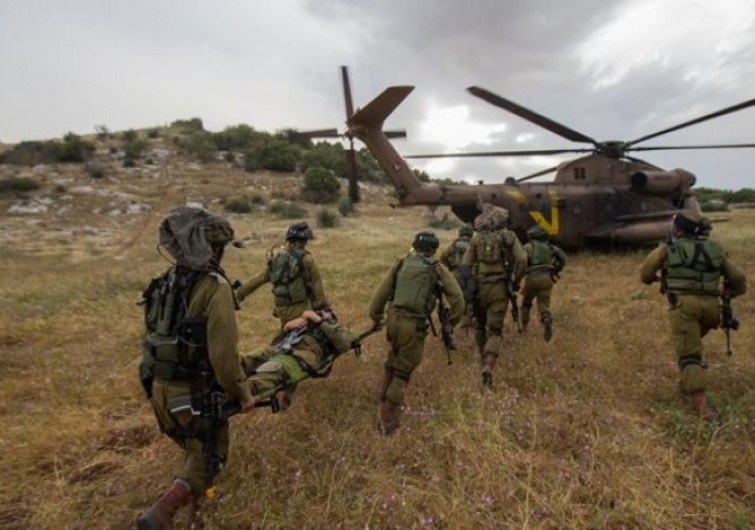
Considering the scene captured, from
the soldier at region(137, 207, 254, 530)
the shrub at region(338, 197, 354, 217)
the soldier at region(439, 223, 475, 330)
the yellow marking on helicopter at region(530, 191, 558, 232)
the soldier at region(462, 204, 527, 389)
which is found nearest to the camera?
the soldier at region(137, 207, 254, 530)

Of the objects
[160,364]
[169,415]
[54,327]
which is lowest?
[54,327]

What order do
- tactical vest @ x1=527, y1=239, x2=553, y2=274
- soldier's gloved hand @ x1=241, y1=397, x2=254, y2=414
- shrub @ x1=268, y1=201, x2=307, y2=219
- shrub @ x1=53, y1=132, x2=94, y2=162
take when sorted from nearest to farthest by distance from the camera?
soldier's gloved hand @ x1=241, y1=397, x2=254, y2=414, tactical vest @ x1=527, y1=239, x2=553, y2=274, shrub @ x1=268, y1=201, x2=307, y2=219, shrub @ x1=53, y1=132, x2=94, y2=162

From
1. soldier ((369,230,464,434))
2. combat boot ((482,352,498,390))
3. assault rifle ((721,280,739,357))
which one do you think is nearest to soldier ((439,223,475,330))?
combat boot ((482,352,498,390))

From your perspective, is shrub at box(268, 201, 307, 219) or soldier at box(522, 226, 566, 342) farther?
shrub at box(268, 201, 307, 219)

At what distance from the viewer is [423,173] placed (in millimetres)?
53094

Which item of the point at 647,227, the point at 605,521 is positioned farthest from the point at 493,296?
the point at 647,227

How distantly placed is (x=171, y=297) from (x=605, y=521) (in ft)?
10.4

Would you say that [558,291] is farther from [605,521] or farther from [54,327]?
[54,327]

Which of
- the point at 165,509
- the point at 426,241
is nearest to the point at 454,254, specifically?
the point at 426,241

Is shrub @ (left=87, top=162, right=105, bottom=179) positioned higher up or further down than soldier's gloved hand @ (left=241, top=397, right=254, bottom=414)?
higher up

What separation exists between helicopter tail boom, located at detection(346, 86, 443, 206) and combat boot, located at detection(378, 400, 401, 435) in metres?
8.14

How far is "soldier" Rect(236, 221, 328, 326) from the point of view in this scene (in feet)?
17.1

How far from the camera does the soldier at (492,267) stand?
19.3ft

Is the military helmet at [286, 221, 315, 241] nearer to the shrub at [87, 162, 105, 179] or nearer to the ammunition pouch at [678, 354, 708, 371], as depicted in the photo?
the ammunition pouch at [678, 354, 708, 371]
